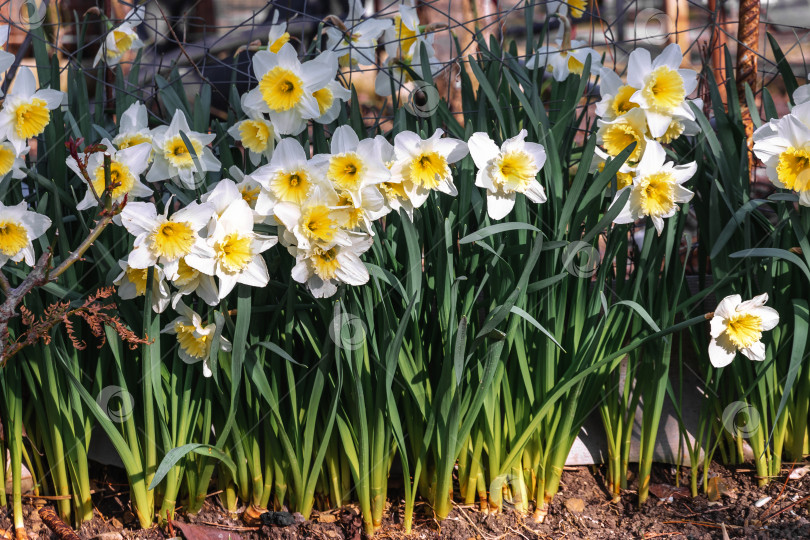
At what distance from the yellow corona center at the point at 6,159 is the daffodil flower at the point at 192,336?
16.2 inches

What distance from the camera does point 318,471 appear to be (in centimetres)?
137

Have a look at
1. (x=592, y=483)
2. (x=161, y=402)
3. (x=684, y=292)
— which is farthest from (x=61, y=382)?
(x=684, y=292)

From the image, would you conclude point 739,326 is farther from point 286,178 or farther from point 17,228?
point 17,228

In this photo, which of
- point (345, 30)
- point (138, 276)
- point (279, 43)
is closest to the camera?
point (138, 276)

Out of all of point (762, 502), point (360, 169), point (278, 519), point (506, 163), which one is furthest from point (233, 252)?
point (762, 502)

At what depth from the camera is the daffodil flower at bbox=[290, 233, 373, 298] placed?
1156 millimetres

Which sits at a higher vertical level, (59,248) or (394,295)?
(59,248)

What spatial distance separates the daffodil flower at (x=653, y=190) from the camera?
1260 millimetres

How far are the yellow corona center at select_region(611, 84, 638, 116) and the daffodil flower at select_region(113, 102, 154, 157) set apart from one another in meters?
0.89

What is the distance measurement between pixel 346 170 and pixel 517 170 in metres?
0.29

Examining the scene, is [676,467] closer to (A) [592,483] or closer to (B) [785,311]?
(A) [592,483]

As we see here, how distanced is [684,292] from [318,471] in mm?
825

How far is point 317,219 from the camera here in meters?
1.13

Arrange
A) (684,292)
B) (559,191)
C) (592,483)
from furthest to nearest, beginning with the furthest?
(592,483), (684,292), (559,191)
